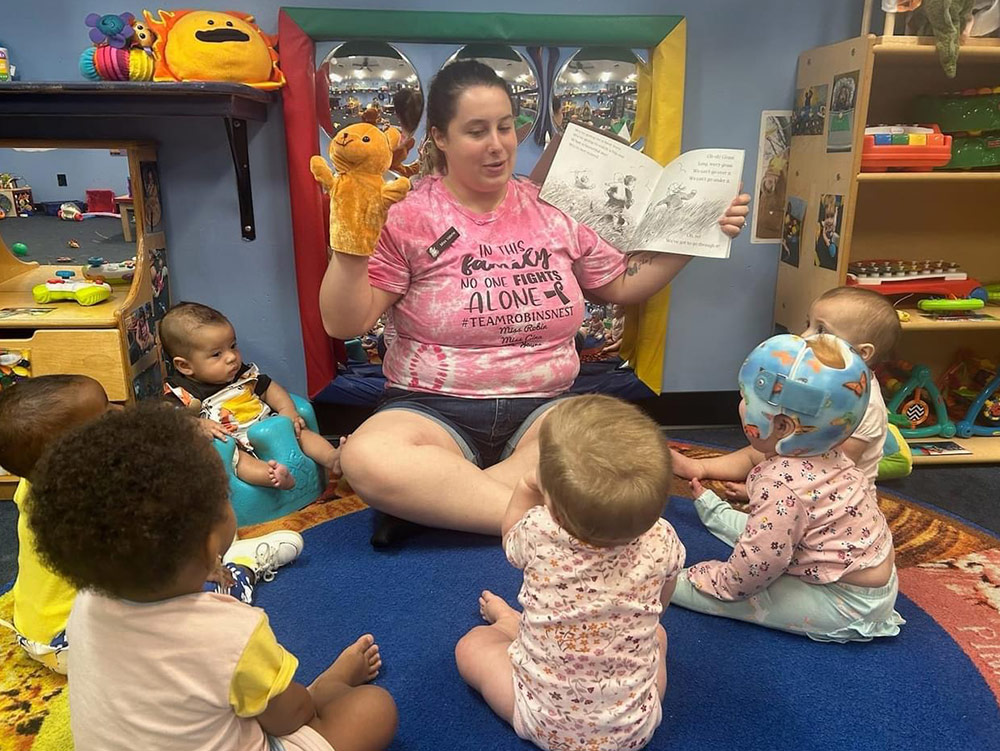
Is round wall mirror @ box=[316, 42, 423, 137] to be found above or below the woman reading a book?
above

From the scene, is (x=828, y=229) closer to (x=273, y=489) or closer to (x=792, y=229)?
(x=792, y=229)

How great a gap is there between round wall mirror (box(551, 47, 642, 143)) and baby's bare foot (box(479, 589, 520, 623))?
1.27 meters

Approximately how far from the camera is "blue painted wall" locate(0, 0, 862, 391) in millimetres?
1897

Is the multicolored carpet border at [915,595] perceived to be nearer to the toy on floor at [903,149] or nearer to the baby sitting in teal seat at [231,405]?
the baby sitting in teal seat at [231,405]

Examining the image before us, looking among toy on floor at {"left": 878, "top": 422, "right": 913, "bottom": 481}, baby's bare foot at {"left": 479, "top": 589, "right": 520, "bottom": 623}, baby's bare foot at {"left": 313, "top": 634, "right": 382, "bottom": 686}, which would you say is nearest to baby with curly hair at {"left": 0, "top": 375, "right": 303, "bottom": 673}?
baby's bare foot at {"left": 313, "top": 634, "right": 382, "bottom": 686}

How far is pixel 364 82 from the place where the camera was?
196 cm

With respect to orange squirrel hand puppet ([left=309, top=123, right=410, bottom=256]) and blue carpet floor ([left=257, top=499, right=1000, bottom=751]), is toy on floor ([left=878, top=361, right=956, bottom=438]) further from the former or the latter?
orange squirrel hand puppet ([left=309, top=123, right=410, bottom=256])

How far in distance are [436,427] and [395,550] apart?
27 centimetres

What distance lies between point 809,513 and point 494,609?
538 millimetres

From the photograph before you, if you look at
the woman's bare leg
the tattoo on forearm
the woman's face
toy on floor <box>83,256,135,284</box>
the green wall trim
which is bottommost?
the woman's bare leg

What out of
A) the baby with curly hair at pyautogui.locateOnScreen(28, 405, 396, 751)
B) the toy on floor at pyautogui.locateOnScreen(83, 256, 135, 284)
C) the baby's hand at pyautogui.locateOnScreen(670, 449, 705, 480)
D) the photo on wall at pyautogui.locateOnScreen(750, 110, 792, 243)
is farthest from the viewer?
the photo on wall at pyautogui.locateOnScreen(750, 110, 792, 243)

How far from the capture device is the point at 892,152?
188cm

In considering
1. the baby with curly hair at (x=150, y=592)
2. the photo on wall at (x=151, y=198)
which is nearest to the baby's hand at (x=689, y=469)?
the baby with curly hair at (x=150, y=592)

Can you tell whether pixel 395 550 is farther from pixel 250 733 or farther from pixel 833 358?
pixel 833 358
